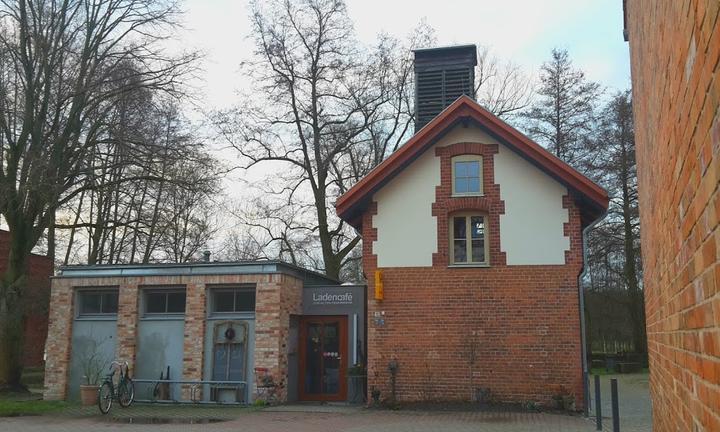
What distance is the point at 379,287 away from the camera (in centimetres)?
1728

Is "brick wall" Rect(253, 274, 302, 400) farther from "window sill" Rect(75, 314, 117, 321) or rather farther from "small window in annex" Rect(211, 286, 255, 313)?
"window sill" Rect(75, 314, 117, 321)

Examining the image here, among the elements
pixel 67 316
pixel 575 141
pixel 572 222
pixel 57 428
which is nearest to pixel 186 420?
pixel 57 428

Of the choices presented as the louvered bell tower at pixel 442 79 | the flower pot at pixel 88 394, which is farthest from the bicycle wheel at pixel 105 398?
the louvered bell tower at pixel 442 79

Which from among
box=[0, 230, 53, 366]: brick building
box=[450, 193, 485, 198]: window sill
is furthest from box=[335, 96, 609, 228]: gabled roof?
box=[0, 230, 53, 366]: brick building

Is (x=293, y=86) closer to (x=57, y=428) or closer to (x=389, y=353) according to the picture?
(x=389, y=353)

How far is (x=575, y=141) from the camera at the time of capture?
3145 cm

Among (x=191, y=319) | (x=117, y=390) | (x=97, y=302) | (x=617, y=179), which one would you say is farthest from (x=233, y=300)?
(x=617, y=179)

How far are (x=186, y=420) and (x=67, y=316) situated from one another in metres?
6.74

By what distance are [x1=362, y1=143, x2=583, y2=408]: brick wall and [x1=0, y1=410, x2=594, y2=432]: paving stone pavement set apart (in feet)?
2.97

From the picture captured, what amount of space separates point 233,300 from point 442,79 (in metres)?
9.27

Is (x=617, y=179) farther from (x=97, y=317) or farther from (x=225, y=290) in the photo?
(x=97, y=317)

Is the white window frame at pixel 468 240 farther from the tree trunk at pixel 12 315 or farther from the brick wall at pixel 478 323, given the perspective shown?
the tree trunk at pixel 12 315

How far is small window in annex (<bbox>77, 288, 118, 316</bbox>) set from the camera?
2019cm

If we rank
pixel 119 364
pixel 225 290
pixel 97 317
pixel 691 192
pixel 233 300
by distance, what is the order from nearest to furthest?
1. pixel 691 192
2. pixel 119 364
3. pixel 233 300
4. pixel 225 290
5. pixel 97 317
